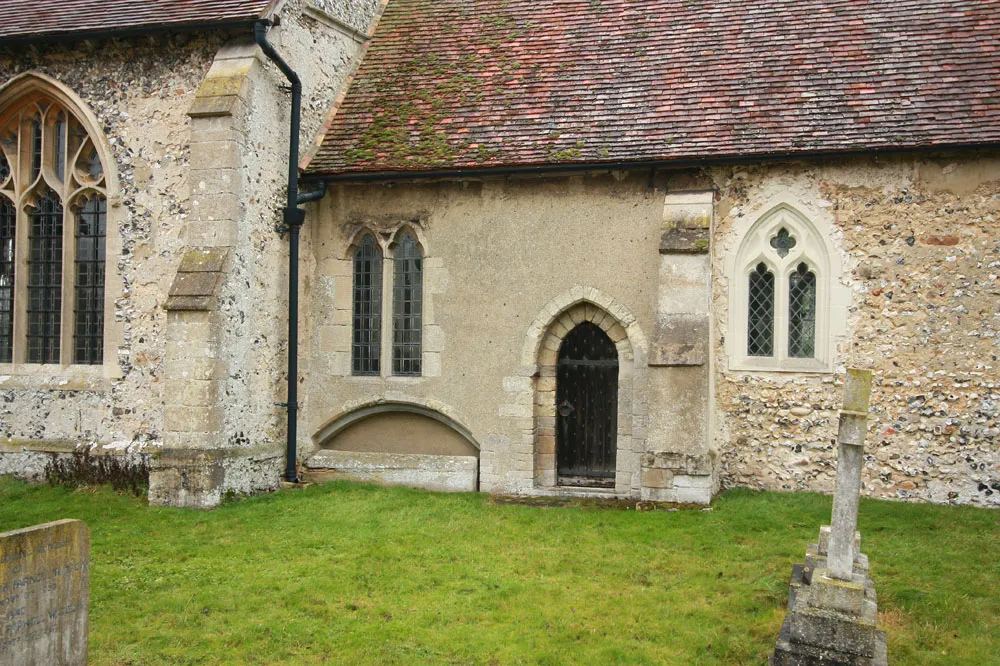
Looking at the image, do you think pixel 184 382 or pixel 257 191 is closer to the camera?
pixel 184 382

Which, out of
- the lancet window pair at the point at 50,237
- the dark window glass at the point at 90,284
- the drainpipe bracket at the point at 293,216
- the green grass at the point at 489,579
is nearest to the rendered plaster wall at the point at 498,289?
the drainpipe bracket at the point at 293,216

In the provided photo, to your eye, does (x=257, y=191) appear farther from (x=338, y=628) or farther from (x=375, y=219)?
(x=338, y=628)

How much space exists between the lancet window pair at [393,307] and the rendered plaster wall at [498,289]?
0.17 m

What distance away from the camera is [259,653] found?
6973 millimetres

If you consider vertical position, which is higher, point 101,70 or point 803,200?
point 101,70

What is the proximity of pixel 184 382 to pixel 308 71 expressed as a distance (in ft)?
17.2

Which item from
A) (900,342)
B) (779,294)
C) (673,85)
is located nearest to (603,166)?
(673,85)

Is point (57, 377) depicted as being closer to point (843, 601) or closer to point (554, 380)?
point (554, 380)

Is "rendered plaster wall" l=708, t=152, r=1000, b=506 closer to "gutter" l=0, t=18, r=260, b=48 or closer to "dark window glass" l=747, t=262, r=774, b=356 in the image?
"dark window glass" l=747, t=262, r=774, b=356

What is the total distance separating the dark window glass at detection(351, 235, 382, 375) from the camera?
45.1 ft

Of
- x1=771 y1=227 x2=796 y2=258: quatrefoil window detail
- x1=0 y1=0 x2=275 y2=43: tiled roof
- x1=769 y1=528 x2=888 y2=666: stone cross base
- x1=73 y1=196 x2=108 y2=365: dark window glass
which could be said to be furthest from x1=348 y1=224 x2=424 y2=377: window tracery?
x1=769 y1=528 x2=888 y2=666: stone cross base

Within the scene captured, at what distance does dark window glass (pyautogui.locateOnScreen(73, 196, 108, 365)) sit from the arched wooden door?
694cm

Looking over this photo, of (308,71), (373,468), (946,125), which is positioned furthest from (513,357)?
(946,125)

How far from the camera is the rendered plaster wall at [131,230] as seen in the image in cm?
1282
